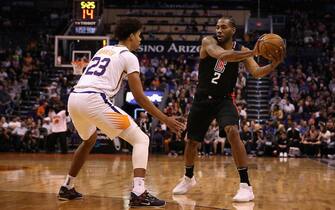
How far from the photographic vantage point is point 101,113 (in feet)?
16.9

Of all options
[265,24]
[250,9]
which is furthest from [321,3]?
[265,24]

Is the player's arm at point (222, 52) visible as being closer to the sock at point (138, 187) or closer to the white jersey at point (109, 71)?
the white jersey at point (109, 71)

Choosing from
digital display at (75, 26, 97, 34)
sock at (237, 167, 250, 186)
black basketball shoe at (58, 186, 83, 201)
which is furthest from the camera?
digital display at (75, 26, 97, 34)

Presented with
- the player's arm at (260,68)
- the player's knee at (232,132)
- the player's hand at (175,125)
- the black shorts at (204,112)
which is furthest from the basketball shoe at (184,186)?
the player's hand at (175,125)

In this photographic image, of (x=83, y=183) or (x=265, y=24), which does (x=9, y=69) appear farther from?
(x=83, y=183)

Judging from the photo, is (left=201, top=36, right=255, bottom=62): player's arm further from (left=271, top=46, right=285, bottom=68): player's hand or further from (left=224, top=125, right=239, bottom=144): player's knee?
(left=224, top=125, right=239, bottom=144): player's knee

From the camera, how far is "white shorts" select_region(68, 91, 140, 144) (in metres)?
5.16

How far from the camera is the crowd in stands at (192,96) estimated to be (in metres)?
17.0

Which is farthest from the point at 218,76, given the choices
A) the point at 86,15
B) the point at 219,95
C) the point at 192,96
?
the point at 192,96

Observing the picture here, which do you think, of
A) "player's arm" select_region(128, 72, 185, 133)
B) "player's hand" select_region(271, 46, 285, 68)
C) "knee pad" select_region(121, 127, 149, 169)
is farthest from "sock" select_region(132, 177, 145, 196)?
"player's hand" select_region(271, 46, 285, 68)

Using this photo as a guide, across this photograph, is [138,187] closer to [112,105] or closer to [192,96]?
[112,105]

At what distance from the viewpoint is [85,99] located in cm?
519

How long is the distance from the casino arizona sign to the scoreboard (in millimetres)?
6825

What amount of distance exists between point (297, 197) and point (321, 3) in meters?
25.7
